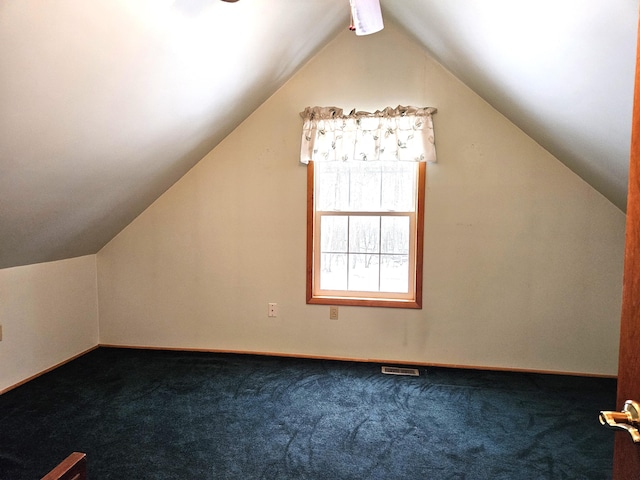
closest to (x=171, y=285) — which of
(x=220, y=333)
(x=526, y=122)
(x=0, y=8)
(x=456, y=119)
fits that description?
(x=220, y=333)

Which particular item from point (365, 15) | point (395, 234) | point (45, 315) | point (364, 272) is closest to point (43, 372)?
point (45, 315)

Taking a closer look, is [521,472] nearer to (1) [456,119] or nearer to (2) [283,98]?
(1) [456,119]

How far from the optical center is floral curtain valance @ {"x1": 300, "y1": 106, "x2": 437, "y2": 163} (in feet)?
9.26

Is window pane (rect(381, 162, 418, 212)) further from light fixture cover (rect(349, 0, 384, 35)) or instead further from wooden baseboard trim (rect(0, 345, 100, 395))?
wooden baseboard trim (rect(0, 345, 100, 395))

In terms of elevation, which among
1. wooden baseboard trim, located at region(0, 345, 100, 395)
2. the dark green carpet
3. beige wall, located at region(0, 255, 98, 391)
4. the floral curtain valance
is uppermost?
the floral curtain valance

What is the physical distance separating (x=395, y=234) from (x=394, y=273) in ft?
1.08

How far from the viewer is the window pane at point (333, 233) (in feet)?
10.3

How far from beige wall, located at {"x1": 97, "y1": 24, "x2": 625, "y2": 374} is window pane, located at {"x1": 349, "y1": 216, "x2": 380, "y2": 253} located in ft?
1.37

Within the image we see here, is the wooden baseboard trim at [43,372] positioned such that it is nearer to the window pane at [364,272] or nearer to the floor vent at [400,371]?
the window pane at [364,272]

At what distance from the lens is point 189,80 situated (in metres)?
1.95

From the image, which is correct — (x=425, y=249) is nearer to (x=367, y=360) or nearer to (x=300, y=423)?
(x=367, y=360)

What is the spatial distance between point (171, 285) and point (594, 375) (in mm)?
3506

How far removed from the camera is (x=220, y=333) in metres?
3.24

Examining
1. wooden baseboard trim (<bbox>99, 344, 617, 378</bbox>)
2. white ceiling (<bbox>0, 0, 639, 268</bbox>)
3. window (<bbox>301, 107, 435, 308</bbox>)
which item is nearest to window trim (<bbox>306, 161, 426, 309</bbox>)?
window (<bbox>301, 107, 435, 308</bbox>)
